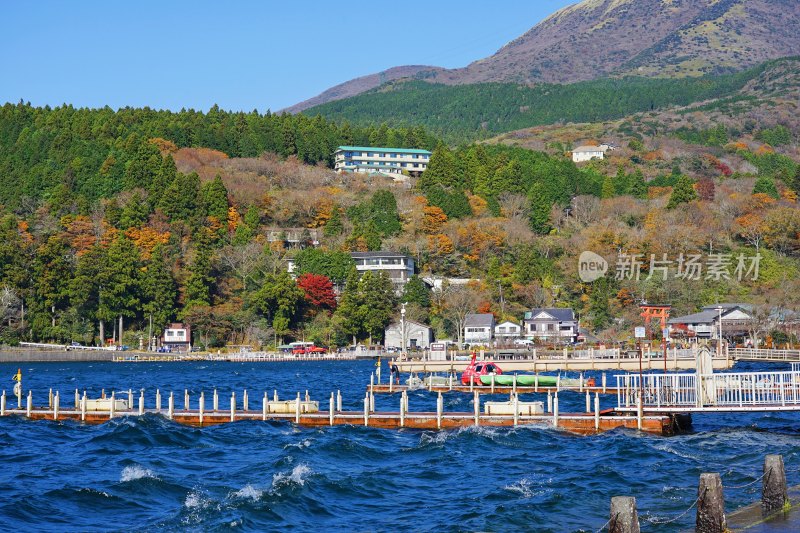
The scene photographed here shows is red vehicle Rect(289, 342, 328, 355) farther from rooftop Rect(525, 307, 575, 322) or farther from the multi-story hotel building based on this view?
the multi-story hotel building

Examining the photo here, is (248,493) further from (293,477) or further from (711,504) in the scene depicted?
(711,504)

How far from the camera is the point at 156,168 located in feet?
382

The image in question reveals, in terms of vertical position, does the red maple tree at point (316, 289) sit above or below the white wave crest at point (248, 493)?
above

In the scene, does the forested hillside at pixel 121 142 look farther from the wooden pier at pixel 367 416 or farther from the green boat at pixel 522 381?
the wooden pier at pixel 367 416

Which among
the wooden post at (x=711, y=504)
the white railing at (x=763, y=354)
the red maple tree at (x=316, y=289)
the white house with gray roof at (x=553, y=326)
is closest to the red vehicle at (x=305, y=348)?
the red maple tree at (x=316, y=289)

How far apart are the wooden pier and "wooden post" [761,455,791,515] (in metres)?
13.7

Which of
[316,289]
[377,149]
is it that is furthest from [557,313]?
[377,149]

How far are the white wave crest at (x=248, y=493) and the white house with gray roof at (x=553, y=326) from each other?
218ft

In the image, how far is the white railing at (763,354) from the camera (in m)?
75.3

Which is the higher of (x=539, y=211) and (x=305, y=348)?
(x=539, y=211)

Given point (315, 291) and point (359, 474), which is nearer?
point (359, 474)

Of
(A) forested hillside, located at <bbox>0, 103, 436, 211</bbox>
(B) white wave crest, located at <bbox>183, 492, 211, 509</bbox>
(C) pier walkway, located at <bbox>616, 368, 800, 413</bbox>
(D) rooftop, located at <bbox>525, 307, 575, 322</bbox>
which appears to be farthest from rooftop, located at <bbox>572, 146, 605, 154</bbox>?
(B) white wave crest, located at <bbox>183, 492, 211, 509</bbox>

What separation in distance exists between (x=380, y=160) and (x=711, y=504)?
131 meters

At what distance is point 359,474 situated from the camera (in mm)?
28703
